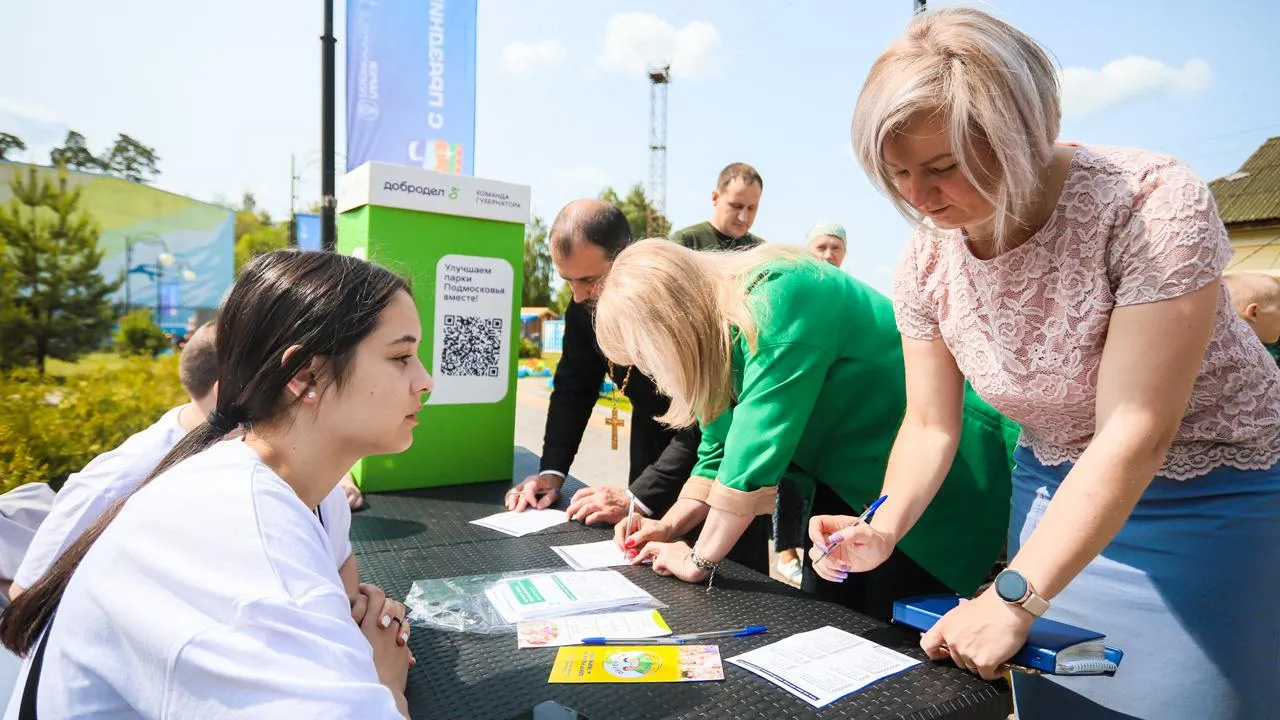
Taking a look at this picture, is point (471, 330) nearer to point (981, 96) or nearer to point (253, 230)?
point (981, 96)

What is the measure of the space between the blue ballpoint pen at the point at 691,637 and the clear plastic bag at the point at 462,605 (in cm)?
15


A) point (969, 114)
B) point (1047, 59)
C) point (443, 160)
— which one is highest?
point (443, 160)

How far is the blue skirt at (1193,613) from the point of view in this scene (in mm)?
1129

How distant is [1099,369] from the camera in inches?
43.8

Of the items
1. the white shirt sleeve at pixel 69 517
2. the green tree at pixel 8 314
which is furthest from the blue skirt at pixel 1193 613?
the green tree at pixel 8 314

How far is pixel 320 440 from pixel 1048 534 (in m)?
1.08

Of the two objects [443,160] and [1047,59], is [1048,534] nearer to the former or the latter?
[1047,59]

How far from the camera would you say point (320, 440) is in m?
1.06

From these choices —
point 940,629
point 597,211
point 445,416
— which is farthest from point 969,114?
point 445,416

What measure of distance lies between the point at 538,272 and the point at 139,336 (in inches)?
1105

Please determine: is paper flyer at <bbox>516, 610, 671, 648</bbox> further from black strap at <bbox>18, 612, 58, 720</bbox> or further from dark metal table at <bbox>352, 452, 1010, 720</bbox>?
black strap at <bbox>18, 612, 58, 720</bbox>

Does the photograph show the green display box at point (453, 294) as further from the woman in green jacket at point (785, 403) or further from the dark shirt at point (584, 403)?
the woman in green jacket at point (785, 403)

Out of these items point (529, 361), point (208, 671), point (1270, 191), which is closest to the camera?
point (208, 671)

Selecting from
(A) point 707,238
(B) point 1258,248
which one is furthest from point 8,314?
(B) point 1258,248
